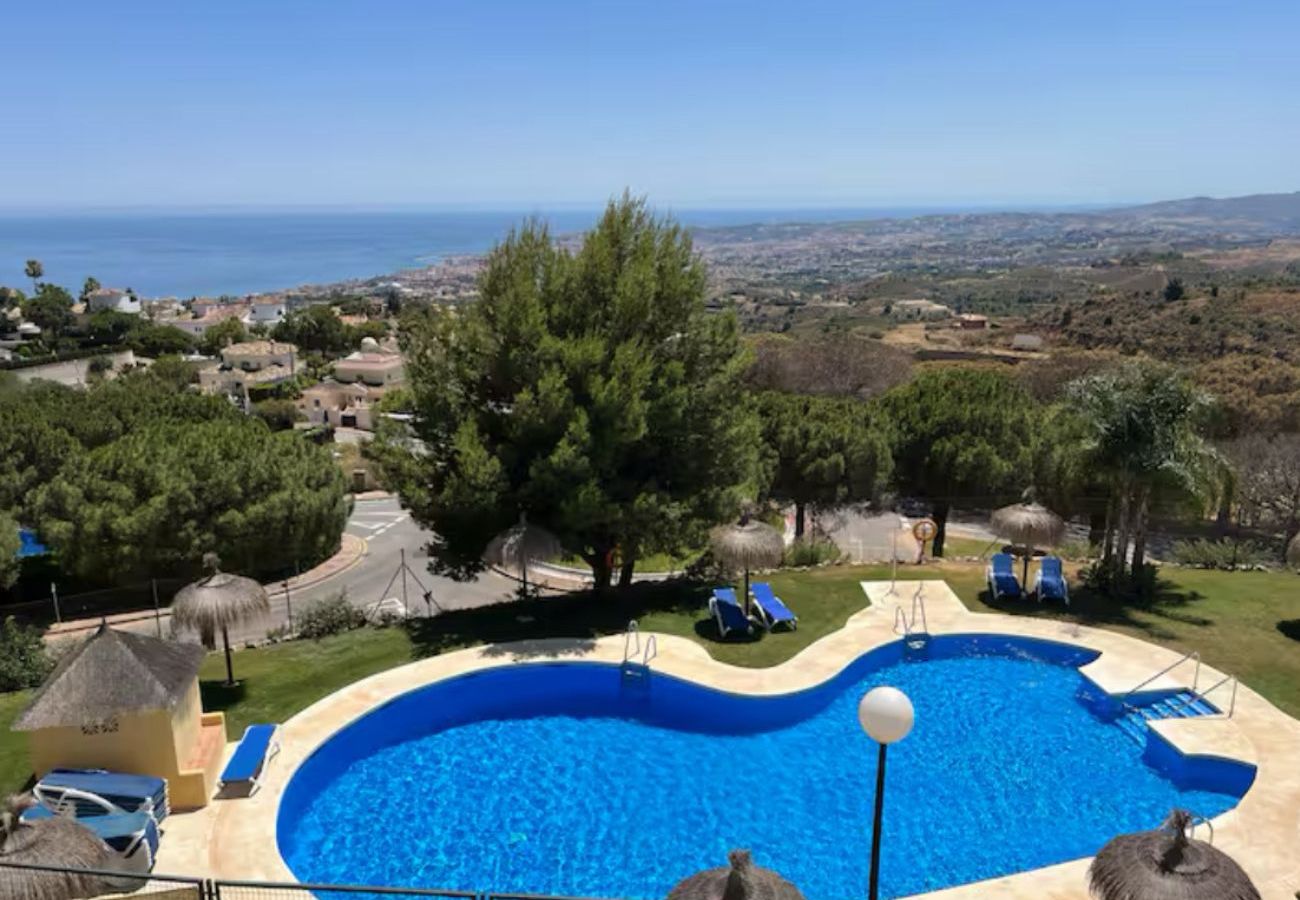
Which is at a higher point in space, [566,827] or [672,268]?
[672,268]

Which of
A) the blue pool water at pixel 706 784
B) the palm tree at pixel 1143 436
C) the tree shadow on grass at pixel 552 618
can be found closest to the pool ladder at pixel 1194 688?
the blue pool water at pixel 706 784

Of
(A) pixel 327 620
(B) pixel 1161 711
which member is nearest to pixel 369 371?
(A) pixel 327 620

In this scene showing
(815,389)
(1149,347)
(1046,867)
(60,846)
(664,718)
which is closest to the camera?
(60,846)

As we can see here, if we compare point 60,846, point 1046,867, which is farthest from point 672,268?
point 60,846

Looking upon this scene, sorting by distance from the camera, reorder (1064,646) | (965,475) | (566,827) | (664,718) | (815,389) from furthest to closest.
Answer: (815,389) → (965,475) → (1064,646) → (664,718) → (566,827)

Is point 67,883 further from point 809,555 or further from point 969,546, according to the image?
point 969,546

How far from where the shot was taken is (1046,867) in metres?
10.6

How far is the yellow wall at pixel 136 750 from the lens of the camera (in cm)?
1095

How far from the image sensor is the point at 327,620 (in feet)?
57.3

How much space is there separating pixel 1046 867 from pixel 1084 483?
13.1m

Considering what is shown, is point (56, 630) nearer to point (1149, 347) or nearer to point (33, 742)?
point (33, 742)

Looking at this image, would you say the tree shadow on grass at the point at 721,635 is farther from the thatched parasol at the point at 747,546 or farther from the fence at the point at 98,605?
the fence at the point at 98,605

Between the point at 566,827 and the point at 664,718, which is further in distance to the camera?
the point at 664,718

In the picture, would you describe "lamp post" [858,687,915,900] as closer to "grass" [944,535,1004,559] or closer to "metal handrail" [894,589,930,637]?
"metal handrail" [894,589,930,637]
